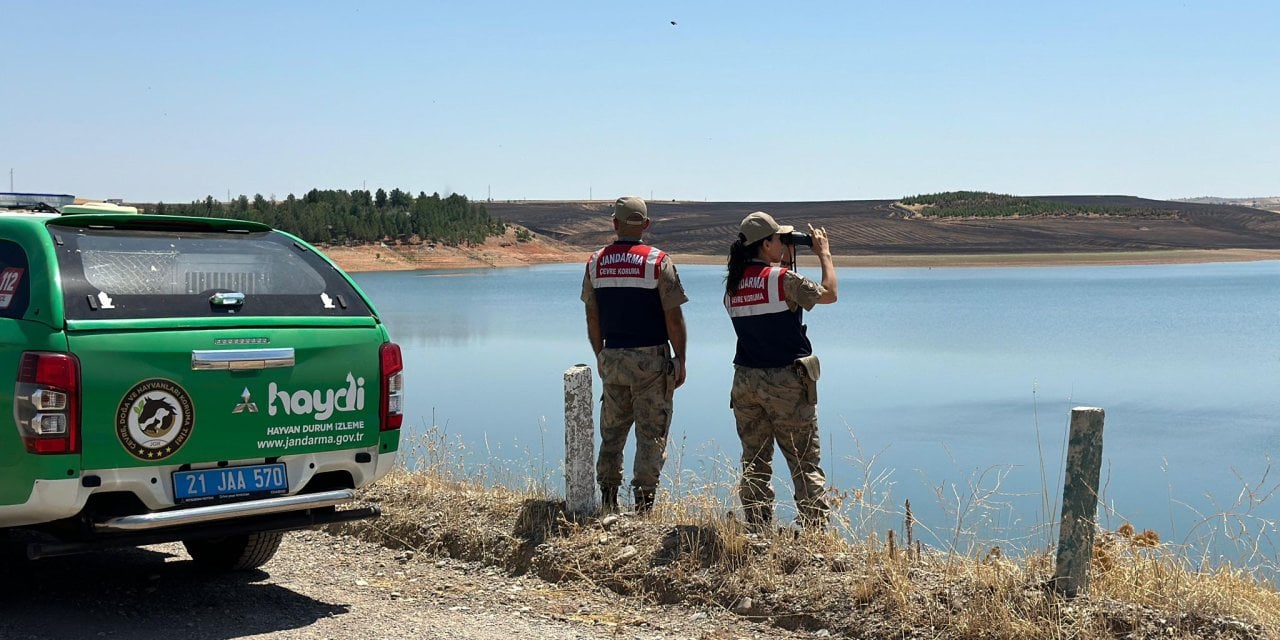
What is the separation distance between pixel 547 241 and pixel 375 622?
100525 mm

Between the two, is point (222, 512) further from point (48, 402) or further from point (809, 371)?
point (809, 371)

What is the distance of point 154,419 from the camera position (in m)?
5.07

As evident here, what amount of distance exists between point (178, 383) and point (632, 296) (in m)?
2.65

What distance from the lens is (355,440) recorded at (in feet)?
18.6

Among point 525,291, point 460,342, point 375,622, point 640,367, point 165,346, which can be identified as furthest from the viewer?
point 525,291

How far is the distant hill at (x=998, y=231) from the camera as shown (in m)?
86.9

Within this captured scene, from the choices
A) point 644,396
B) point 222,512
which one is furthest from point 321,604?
point 644,396

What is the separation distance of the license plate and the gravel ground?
1.87 ft

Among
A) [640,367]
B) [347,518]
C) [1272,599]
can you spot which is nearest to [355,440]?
[347,518]

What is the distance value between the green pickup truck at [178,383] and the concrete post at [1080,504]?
114 inches

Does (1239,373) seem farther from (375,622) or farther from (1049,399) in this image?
(375,622)

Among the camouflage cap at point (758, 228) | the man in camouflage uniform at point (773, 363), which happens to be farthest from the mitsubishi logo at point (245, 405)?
the camouflage cap at point (758, 228)

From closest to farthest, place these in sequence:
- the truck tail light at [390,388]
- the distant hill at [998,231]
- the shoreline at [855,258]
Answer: the truck tail light at [390,388], the shoreline at [855,258], the distant hill at [998,231]

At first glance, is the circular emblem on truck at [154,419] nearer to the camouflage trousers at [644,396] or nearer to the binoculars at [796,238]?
the camouflage trousers at [644,396]
